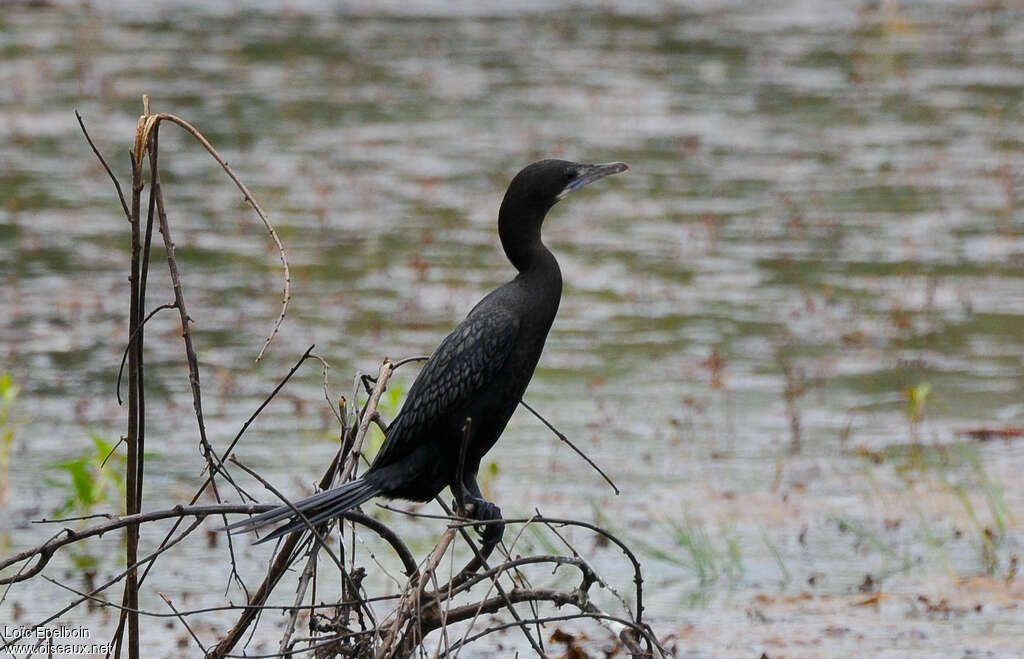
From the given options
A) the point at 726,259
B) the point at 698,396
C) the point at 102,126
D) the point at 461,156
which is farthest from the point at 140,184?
the point at 102,126

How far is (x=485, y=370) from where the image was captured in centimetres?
351

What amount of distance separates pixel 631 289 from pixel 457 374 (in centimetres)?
561

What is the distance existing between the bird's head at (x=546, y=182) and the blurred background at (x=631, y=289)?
1058 millimetres

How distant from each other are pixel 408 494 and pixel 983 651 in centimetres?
210

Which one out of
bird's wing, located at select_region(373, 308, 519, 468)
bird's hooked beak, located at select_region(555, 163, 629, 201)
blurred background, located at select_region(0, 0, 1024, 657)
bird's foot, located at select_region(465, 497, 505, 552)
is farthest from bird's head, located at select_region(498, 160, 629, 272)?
blurred background, located at select_region(0, 0, 1024, 657)

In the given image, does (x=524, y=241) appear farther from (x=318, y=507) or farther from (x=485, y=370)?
(x=318, y=507)

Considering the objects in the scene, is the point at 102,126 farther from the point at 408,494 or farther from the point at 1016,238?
the point at 408,494

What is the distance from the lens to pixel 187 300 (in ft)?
28.9

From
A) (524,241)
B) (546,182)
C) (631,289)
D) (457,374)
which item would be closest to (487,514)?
(457,374)

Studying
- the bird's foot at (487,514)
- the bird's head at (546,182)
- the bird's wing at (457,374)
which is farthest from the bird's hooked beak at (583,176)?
the bird's foot at (487,514)

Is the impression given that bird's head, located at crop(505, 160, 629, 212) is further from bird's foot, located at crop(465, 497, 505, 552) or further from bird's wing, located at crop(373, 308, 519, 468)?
bird's foot, located at crop(465, 497, 505, 552)

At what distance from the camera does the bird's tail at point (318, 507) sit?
321 centimetres

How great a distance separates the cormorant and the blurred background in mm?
820

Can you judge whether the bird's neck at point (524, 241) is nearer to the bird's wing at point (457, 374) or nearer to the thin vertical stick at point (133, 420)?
the bird's wing at point (457, 374)
